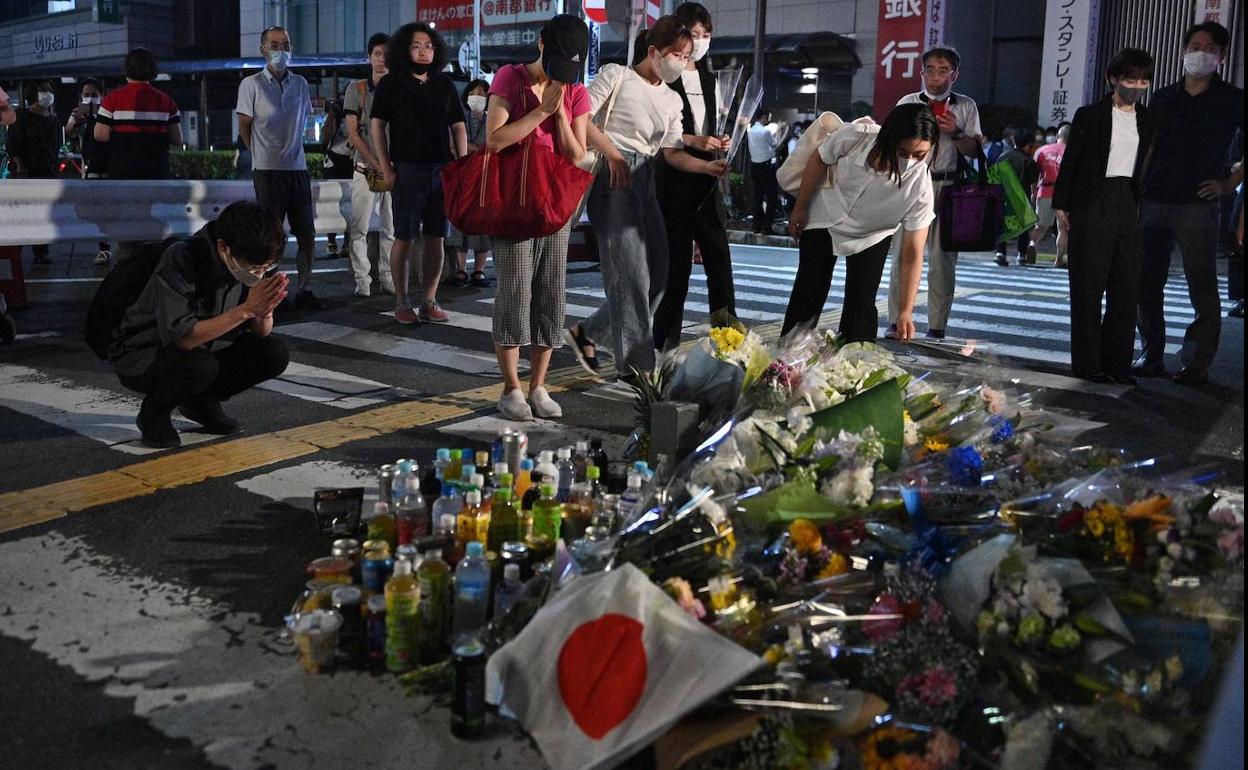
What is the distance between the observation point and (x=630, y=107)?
18.9 ft

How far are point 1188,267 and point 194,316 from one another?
559 cm

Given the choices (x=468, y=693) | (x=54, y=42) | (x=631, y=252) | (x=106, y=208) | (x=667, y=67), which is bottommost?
(x=468, y=693)

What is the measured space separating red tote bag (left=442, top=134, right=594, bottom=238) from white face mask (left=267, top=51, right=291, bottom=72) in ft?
12.5

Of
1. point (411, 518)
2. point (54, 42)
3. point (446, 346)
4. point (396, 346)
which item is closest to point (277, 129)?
point (396, 346)

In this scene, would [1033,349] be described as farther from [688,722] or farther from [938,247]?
[688,722]

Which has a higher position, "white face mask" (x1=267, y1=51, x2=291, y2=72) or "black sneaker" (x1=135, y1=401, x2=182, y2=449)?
"white face mask" (x1=267, y1=51, x2=291, y2=72)

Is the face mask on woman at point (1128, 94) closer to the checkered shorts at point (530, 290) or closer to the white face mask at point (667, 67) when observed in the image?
the white face mask at point (667, 67)

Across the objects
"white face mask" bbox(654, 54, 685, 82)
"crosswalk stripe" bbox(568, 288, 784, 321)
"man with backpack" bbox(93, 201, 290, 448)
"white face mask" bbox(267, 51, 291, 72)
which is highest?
"white face mask" bbox(267, 51, 291, 72)

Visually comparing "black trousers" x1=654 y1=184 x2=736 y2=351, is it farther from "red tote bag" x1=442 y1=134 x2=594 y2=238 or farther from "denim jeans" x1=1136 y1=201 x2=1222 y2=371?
"denim jeans" x1=1136 y1=201 x2=1222 y2=371

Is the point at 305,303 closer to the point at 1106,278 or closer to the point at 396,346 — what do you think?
the point at 396,346

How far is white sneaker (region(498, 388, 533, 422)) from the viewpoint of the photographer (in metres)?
5.53

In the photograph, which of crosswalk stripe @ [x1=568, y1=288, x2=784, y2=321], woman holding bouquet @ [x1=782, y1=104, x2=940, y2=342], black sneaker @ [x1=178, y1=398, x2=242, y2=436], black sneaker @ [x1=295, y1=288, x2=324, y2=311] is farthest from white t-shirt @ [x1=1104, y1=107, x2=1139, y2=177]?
black sneaker @ [x1=295, y1=288, x2=324, y2=311]

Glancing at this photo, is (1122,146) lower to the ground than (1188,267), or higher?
higher

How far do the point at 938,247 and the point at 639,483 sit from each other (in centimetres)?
472
